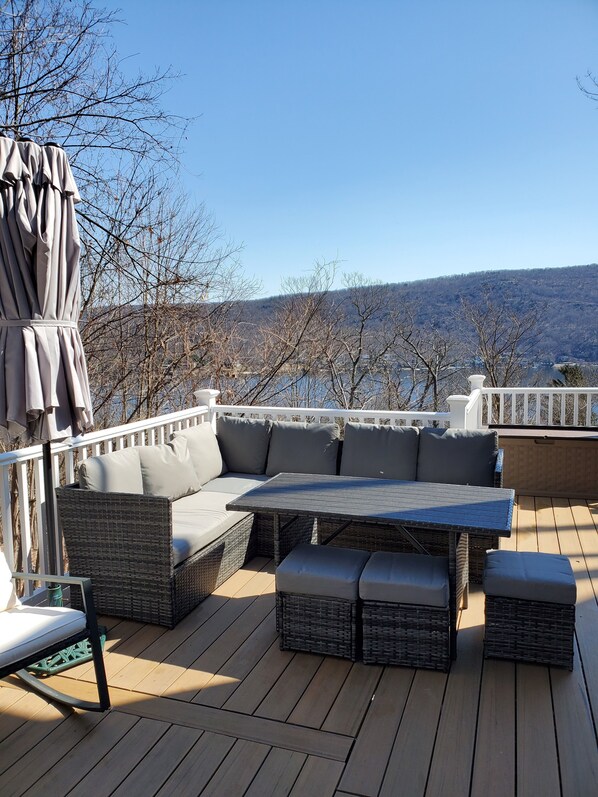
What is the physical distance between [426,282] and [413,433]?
10.2 metres

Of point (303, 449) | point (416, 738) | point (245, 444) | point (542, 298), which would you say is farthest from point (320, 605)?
point (542, 298)

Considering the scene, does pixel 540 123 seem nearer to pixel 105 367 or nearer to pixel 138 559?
pixel 105 367

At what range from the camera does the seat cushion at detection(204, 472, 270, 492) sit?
14.2ft

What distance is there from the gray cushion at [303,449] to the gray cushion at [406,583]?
1721mm

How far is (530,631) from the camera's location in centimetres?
273

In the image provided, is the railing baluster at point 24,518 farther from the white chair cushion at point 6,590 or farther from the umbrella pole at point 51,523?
the white chair cushion at point 6,590

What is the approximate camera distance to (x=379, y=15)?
6.74 m

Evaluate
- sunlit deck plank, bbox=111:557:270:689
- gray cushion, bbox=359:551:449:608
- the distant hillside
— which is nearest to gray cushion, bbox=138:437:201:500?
sunlit deck plank, bbox=111:557:270:689

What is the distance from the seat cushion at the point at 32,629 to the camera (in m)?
2.11

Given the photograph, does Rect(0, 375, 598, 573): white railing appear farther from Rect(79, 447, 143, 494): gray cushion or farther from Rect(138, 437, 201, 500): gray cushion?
Rect(138, 437, 201, 500): gray cushion

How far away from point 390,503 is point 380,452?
1407 millimetres

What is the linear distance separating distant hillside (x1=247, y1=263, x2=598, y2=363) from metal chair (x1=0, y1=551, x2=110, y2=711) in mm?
8833

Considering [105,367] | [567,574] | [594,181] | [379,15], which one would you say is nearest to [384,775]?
[567,574]

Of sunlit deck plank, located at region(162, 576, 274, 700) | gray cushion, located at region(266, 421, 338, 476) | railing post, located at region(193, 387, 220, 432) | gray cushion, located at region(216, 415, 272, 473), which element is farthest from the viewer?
railing post, located at region(193, 387, 220, 432)
